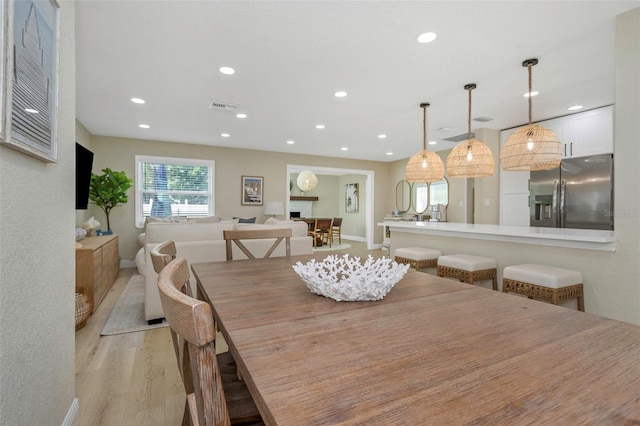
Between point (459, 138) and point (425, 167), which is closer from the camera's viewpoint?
point (425, 167)

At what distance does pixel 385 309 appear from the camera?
0.98 meters

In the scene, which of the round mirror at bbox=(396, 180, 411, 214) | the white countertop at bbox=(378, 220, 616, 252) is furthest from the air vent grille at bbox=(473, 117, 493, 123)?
the round mirror at bbox=(396, 180, 411, 214)

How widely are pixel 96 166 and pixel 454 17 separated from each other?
618cm

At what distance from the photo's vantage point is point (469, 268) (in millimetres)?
2764

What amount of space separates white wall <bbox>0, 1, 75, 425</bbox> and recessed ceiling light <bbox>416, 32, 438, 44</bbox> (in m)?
2.24

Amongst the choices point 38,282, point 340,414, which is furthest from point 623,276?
point 38,282

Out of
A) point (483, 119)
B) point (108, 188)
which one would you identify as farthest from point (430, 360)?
point (108, 188)

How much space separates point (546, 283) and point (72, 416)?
289 cm

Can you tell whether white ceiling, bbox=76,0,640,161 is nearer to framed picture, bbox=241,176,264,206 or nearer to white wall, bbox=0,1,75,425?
white wall, bbox=0,1,75,425

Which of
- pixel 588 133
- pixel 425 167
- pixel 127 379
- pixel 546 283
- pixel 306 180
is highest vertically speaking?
pixel 588 133

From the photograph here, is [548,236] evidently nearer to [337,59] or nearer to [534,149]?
[534,149]

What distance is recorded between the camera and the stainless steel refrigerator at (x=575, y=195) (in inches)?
152

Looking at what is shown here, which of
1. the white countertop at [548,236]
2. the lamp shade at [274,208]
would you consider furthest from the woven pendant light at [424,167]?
the lamp shade at [274,208]

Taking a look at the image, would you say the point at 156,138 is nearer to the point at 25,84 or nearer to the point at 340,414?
the point at 25,84
